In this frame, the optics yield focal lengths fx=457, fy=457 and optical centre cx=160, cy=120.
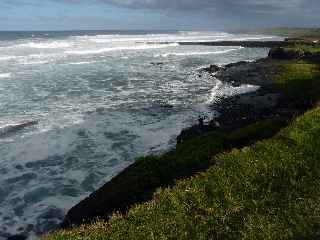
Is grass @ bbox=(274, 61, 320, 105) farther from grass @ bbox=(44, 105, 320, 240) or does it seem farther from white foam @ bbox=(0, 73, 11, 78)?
white foam @ bbox=(0, 73, 11, 78)

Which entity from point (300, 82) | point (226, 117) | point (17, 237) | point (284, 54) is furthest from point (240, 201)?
point (284, 54)

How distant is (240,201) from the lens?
47.9ft

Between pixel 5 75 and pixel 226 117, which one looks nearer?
pixel 226 117

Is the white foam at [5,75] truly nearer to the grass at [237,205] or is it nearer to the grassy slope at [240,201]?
the grassy slope at [240,201]

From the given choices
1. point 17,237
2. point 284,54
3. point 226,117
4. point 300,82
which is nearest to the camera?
point 17,237

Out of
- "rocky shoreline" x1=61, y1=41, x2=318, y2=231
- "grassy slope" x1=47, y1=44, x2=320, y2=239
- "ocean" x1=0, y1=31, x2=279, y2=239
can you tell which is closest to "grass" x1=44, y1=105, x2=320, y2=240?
"grassy slope" x1=47, y1=44, x2=320, y2=239

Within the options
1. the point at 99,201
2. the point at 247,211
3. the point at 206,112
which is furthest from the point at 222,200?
the point at 206,112

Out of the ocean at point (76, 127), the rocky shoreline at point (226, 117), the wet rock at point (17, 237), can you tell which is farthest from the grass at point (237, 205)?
the ocean at point (76, 127)

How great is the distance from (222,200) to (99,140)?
66.4 ft

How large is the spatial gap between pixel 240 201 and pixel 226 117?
2250cm

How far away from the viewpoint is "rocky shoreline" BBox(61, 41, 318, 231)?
59.4 ft

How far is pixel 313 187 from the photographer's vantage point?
1551 cm

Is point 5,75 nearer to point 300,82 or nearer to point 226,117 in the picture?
point 226,117

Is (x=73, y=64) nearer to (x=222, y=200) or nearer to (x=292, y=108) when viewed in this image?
(x=292, y=108)
